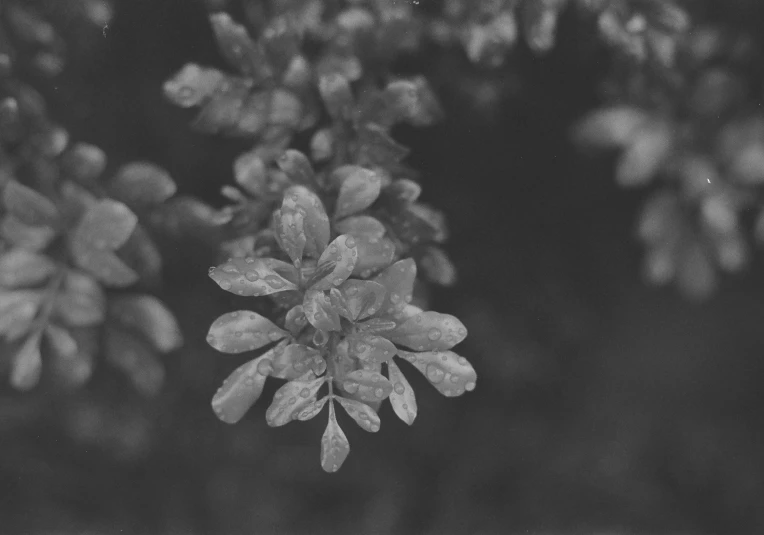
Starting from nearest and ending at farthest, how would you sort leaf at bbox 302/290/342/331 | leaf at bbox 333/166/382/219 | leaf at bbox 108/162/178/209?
leaf at bbox 302/290/342/331, leaf at bbox 333/166/382/219, leaf at bbox 108/162/178/209

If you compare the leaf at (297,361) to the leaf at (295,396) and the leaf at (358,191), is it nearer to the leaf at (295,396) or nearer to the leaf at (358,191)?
the leaf at (295,396)

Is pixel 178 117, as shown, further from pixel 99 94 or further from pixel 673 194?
pixel 673 194

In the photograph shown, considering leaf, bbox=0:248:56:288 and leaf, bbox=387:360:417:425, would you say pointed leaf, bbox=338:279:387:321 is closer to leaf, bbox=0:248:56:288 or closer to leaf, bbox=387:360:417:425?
leaf, bbox=387:360:417:425

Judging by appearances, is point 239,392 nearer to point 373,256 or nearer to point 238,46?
point 373,256

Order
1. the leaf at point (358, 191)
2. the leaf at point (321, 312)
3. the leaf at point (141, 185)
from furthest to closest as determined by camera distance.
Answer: the leaf at point (141, 185)
the leaf at point (358, 191)
the leaf at point (321, 312)

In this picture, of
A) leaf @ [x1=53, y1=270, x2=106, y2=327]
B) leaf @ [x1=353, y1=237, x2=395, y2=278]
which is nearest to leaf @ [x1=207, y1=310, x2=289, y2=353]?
leaf @ [x1=353, y1=237, x2=395, y2=278]

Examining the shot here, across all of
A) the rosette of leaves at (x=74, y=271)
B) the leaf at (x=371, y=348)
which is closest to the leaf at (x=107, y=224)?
the rosette of leaves at (x=74, y=271)
